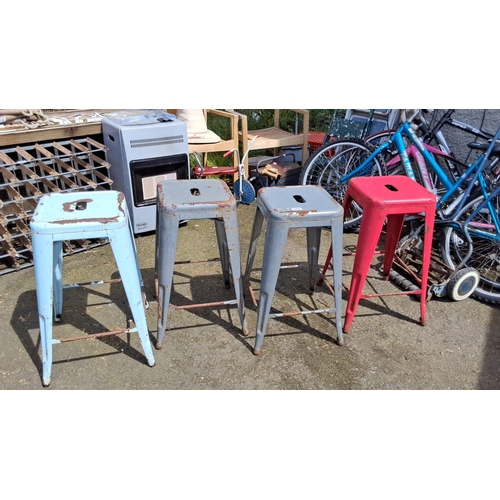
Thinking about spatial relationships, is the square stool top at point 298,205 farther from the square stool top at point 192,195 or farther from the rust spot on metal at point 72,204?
the rust spot on metal at point 72,204

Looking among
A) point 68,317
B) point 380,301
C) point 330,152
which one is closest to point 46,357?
point 68,317

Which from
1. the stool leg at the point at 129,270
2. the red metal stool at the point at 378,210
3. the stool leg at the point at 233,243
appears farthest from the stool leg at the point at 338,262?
the stool leg at the point at 129,270

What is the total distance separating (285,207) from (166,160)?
1.85 metres

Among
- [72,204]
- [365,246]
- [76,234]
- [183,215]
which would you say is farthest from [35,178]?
[365,246]

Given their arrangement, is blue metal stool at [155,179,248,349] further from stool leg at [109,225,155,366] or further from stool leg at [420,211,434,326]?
stool leg at [420,211,434,326]

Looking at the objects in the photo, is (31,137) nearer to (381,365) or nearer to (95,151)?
(95,151)

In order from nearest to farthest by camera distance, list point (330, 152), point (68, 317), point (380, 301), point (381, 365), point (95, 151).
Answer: point (381, 365) < point (68, 317) < point (380, 301) < point (95, 151) < point (330, 152)

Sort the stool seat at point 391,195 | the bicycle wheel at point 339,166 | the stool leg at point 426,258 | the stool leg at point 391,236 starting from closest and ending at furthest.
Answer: the stool seat at point 391,195 < the stool leg at point 426,258 < the stool leg at point 391,236 < the bicycle wheel at point 339,166

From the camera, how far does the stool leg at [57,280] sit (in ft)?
9.07

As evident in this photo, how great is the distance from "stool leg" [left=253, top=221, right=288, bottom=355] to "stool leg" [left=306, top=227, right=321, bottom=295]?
2.09 ft

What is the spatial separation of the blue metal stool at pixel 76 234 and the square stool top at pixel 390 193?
1.48m

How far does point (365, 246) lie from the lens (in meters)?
2.75

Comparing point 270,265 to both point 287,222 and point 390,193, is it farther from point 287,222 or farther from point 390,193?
point 390,193

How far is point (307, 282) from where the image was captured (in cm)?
357
